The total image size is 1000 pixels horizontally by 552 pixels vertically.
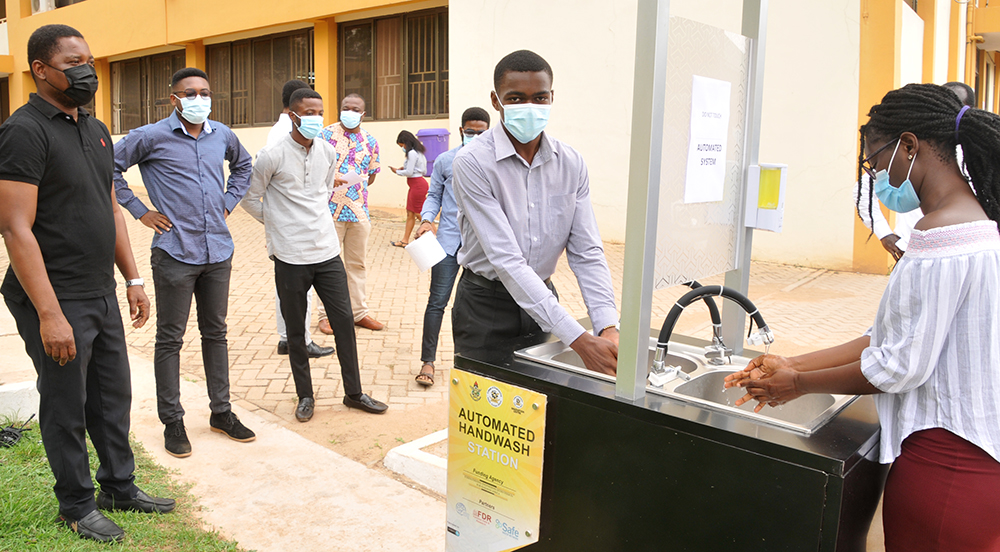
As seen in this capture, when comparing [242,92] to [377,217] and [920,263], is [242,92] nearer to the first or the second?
[377,217]

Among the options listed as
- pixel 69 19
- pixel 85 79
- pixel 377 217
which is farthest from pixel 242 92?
pixel 85 79

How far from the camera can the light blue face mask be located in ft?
5.99

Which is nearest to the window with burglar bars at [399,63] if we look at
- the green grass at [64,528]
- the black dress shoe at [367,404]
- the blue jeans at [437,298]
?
the blue jeans at [437,298]

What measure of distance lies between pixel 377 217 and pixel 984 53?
1306 centimetres

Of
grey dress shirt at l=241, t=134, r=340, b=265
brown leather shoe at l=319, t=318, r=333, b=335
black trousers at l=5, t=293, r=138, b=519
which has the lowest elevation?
brown leather shoe at l=319, t=318, r=333, b=335

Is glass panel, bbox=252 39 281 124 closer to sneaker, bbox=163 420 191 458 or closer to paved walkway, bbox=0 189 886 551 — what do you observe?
paved walkway, bbox=0 189 886 551

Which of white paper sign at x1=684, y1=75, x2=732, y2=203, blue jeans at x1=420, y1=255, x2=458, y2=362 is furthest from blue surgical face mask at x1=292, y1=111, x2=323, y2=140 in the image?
white paper sign at x1=684, y1=75, x2=732, y2=203

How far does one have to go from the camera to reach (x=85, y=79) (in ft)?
9.80

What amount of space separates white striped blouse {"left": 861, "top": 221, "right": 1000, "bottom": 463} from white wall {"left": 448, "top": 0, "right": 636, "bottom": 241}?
9217 mm

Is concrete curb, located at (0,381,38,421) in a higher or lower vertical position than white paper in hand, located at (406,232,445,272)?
lower

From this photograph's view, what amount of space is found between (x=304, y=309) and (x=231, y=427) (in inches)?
31.7

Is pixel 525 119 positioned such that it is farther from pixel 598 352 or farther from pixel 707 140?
pixel 598 352

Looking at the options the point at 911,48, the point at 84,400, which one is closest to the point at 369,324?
the point at 84,400

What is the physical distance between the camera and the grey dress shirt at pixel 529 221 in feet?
8.40
